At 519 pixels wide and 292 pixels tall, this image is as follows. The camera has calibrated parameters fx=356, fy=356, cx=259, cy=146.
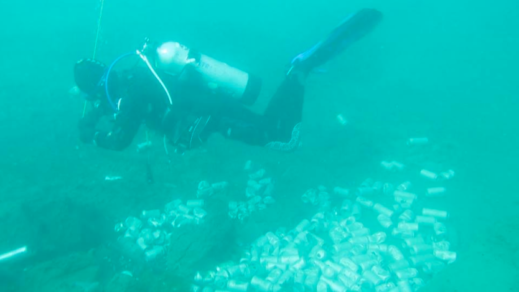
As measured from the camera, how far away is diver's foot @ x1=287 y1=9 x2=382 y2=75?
6555mm

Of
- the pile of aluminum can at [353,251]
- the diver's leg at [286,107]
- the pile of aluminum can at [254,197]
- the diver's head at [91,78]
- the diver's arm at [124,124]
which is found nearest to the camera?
the pile of aluminum can at [353,251]

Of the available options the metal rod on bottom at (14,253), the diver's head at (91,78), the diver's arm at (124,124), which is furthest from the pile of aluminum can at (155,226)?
the diver's head at (91,78)

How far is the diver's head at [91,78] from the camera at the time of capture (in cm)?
563

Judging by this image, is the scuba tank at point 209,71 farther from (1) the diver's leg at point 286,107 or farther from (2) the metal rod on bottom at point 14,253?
(2) the metal rod on bottom at point 14,253

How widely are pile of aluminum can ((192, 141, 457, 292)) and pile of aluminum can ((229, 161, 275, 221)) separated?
75 cm

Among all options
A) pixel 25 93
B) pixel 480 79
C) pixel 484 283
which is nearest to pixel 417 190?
pixel 484 283

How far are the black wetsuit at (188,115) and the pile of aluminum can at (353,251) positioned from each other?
1634mm

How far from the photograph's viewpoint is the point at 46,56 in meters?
14.1

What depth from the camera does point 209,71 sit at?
6.14 meters

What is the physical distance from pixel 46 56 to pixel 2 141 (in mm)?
5819

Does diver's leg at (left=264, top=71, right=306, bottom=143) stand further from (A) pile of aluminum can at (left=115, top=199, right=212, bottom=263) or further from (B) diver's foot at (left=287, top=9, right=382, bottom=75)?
(A) pile of aluminum can at (left=115, top=199, right=212, bottom=263)

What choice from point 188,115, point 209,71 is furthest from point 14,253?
point 209,71

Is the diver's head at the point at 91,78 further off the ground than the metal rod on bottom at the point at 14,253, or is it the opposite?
the diver's head at the point at 91,78

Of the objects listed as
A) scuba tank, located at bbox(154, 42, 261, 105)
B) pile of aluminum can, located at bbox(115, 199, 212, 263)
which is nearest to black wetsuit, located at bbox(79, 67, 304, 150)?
scuba tank, located at bbox(154, 42, 261, 105)
